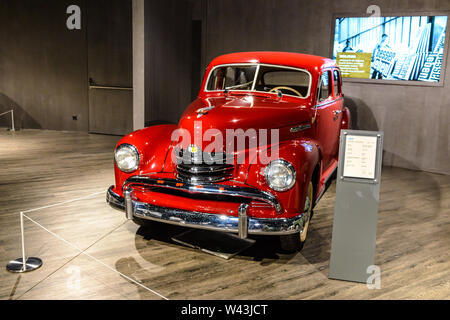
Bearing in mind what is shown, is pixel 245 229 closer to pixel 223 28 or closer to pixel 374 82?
pixel 374 82

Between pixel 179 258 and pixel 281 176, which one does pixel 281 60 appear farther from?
pixel 179 258

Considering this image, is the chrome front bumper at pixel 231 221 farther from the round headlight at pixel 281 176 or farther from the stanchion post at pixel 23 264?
the stanchion post at pixel 23 264

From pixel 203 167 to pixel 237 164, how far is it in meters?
0.25

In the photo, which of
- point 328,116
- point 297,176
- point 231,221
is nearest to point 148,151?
point 231,221

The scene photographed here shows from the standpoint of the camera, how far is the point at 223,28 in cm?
823

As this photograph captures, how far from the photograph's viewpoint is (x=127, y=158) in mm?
3432

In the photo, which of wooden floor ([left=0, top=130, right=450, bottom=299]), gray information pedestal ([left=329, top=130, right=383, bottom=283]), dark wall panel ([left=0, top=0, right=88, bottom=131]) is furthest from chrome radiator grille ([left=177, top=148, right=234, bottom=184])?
dark wall panel ([left=0, top=0, right=88, bottom=131])

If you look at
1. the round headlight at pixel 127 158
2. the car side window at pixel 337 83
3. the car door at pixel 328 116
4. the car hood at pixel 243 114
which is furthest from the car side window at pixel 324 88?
the round headlight at pixel 127 158

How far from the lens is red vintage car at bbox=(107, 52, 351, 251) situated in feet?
9.82

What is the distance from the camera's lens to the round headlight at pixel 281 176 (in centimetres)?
299

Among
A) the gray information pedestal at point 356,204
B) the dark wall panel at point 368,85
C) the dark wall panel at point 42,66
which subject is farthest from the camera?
the dark wall panel at point 42,66

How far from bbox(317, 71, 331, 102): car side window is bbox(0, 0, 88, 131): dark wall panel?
19.8 ft

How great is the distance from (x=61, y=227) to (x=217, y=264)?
153cm
